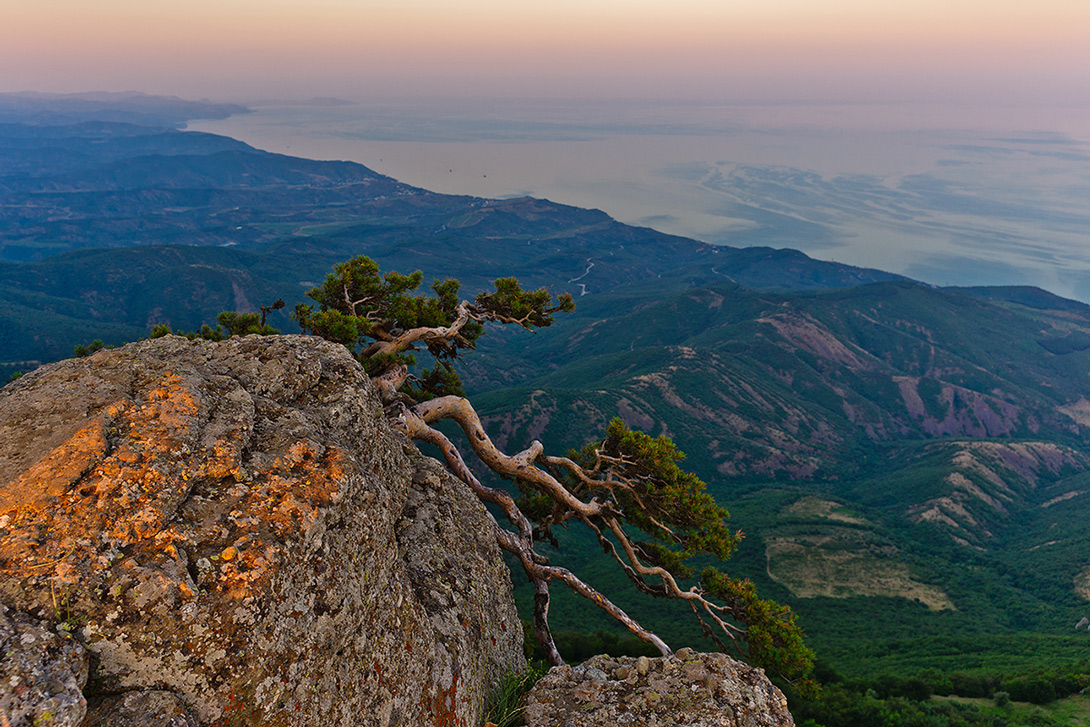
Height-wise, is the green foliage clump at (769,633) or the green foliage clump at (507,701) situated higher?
the green foliage clump at (507,701)

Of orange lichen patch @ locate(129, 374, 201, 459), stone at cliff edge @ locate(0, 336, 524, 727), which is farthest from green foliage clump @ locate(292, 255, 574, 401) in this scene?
orange lichen patch @ locate(129, 374, 201, 459)

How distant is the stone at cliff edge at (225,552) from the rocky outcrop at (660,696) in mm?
1716

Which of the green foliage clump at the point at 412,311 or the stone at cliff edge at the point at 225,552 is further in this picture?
the green foliage clump at the point at 412,311

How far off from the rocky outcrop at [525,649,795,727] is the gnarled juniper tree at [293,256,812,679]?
506 centimetres

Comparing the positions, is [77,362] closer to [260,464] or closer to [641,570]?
[260,464]

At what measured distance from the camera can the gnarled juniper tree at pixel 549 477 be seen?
19906 mm

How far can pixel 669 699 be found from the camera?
12516mm

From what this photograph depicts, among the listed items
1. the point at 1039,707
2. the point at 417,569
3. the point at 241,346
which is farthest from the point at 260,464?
the point at 1039,707

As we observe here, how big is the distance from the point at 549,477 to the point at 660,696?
10.5m

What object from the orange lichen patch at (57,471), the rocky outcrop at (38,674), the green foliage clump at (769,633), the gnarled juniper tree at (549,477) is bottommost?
the green foliage clump at (769,633)

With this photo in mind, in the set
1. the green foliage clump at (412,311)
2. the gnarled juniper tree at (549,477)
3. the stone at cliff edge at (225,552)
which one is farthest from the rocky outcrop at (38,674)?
the green foliage clump at (412,311)

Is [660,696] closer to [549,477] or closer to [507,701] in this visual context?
[507,701]

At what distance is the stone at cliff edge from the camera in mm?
7891

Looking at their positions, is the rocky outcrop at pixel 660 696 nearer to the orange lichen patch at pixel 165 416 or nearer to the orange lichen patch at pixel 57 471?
the orange lichen patch at pixel 165 416
